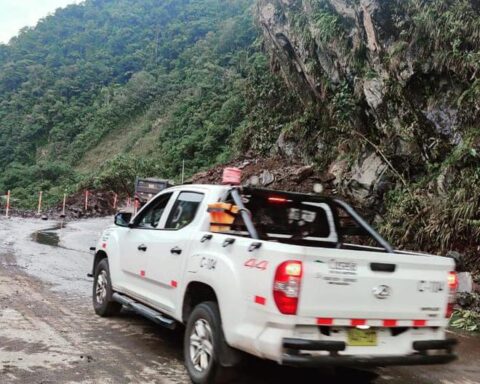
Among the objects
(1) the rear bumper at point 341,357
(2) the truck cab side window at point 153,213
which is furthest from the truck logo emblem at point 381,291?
(2) the truck cab side window at point 153,213

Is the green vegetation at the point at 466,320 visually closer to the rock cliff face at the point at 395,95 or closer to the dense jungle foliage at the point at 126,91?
the rock cliff face at the point at 395,95

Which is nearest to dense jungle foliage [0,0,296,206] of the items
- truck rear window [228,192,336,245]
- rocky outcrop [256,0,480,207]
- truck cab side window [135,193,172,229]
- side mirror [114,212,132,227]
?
rocky outcrop [256,0,480,207]

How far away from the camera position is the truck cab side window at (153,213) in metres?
6.10

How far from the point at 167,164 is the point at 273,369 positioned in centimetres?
3765

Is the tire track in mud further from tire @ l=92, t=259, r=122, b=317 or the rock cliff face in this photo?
the rock cliff face

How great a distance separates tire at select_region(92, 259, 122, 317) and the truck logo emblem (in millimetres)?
3619

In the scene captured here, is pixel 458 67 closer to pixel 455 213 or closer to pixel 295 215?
pixel 455 213

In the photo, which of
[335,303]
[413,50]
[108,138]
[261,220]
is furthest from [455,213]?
[108,138]

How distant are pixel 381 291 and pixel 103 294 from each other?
394 centimetres

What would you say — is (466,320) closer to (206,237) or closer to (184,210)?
(184,210)

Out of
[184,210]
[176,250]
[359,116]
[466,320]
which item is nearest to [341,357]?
[176,250]

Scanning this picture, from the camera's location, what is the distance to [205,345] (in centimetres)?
454

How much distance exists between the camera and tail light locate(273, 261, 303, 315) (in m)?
3.85

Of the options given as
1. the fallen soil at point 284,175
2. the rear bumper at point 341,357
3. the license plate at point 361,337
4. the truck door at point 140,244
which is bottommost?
the rear bumper at point 341,357
